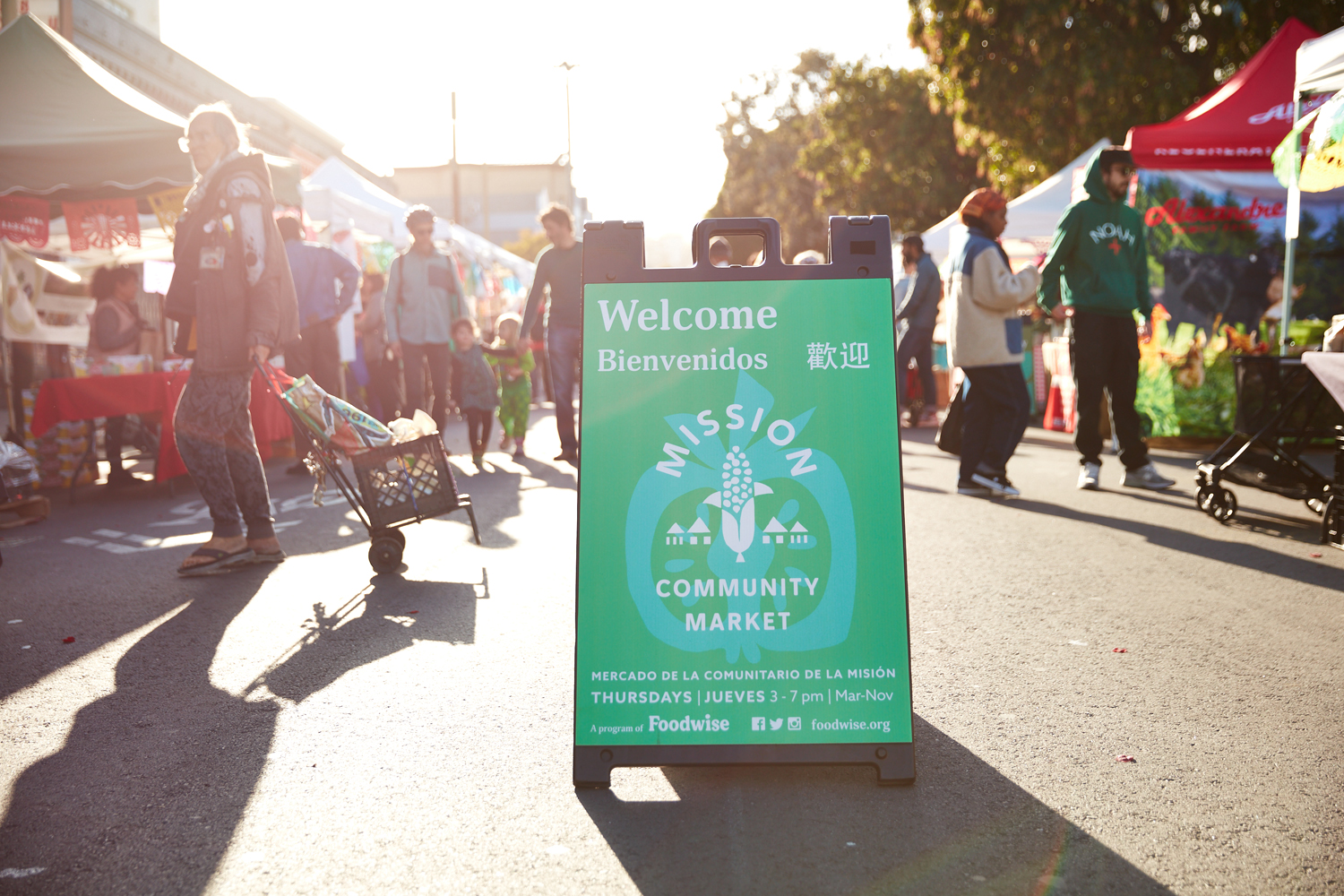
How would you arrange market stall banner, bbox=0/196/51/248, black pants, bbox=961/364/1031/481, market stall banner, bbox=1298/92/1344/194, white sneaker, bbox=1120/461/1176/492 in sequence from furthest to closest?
market stall banner, bbox=0/196/51/248 < white sneaker, bbox=1120/461/1176/492 < black pants, bbox=961/364/1031/481 < market stall banner, bbox=1298/92/1344/194

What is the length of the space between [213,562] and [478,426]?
519 centimetres

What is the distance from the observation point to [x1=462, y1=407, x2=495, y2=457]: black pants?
10664mm

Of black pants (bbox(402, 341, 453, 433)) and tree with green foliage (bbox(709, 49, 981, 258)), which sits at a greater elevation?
tree with green foliage (bbox(709, 49, 981, 258))

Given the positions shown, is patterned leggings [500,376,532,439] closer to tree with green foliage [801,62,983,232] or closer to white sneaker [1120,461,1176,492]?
white sneaker [1120,461,1176,492]

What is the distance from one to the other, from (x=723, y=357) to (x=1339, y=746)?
2044mm

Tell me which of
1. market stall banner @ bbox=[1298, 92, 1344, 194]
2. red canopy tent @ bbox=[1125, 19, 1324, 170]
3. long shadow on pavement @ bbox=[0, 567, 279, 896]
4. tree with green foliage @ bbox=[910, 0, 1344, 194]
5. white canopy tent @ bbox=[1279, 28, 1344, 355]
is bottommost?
long shadow on pavement @ bbox=[0, 567, 279, 896]

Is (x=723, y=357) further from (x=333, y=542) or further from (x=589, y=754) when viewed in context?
(x=333, y=542)

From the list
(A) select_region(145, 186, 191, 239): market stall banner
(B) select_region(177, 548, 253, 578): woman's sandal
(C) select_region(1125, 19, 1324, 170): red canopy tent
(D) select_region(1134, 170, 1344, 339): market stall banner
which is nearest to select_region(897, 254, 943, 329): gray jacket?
(D) select_region(1134, 170, 1344, 339): market stall banner

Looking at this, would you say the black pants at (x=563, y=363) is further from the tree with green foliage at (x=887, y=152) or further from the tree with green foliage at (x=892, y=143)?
the tree with green foliage at (x=892, y=143)

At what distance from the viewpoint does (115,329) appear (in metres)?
9.73

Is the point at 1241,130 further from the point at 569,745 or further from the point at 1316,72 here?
the point at 569,745

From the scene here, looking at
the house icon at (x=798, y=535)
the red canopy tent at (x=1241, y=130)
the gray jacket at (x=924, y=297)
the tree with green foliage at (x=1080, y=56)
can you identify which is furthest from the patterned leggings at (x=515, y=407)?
the tree with green foliage at (x=1080, y=56)

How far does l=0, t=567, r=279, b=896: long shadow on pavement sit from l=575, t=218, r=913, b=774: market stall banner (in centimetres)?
95

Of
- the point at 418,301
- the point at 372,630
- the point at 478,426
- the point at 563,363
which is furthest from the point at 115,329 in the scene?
the point at 372,630
